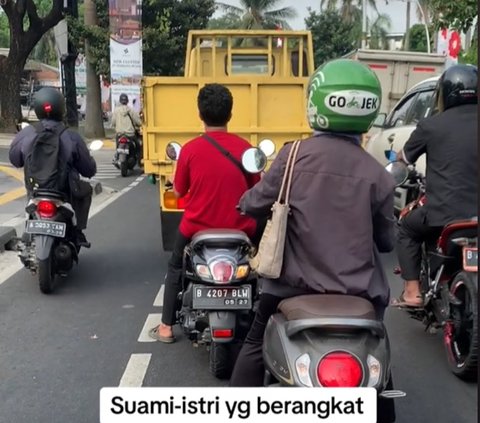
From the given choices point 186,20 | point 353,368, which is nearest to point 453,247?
point 353,368

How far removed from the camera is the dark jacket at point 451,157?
4.30m

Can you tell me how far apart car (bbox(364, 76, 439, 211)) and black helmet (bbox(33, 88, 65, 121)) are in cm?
337

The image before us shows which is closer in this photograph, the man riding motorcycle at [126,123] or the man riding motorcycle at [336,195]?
the man riding motorcycle at [336,195]

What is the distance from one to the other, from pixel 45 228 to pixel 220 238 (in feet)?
8.16

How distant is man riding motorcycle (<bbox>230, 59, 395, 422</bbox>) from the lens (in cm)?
269

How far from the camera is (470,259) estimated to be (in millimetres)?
3965

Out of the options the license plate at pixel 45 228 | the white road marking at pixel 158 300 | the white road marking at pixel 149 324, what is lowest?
the white road marking at pixel 158 300

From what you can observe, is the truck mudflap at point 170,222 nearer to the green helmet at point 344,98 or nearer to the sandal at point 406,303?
the sandal at point 406,303

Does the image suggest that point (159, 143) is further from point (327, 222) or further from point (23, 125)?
point (327, 222)

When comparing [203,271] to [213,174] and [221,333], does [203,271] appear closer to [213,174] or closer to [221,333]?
[221,333]

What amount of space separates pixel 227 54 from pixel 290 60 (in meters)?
0.93

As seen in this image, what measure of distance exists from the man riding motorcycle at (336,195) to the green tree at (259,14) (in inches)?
1671

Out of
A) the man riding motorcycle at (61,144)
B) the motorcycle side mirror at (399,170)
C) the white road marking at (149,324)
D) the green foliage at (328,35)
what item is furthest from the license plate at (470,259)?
the green foliage at (328,35)

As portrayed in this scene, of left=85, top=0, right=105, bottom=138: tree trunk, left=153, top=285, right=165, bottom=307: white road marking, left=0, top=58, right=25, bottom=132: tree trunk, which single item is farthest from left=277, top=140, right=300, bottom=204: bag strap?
left=0, top=58, right=25, bottom=132: tree trunk
